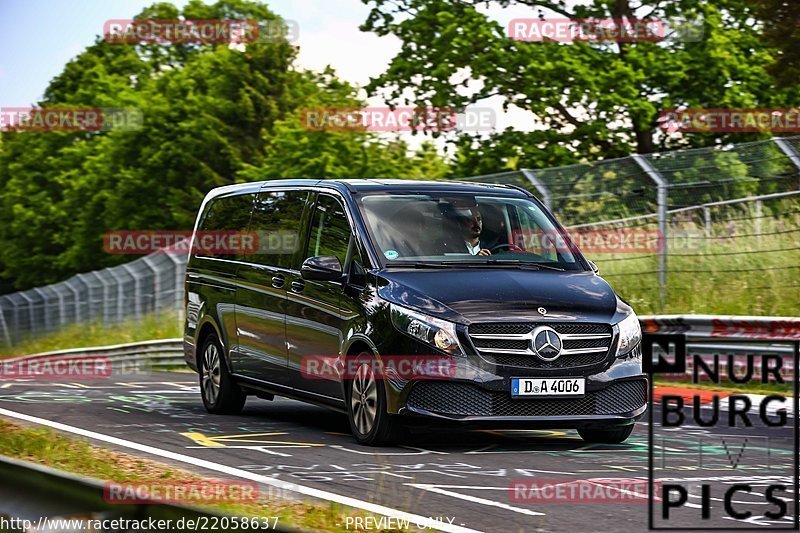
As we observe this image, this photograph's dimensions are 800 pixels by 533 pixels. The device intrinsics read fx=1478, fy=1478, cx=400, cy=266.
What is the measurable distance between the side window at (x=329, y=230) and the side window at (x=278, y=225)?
0.24 metres

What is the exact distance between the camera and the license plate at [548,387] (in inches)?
390

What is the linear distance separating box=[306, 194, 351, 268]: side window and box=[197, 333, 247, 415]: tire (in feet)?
6.58

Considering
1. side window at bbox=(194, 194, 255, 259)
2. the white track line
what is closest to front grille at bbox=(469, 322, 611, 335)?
the white track line

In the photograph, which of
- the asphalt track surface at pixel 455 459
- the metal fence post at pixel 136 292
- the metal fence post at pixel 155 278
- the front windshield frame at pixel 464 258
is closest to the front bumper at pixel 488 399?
the asphalt track surface at pixel 455 459

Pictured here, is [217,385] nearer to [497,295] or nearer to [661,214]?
[497,295]

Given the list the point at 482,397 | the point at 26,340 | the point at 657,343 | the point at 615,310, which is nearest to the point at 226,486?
the point at 482,397

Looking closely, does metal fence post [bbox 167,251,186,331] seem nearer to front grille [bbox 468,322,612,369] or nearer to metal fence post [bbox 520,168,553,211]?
metal fence post [bbox 520,168,553,211]

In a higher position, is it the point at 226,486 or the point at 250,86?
the point at 250,86

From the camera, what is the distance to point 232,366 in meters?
13.1

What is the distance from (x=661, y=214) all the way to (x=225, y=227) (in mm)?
6464

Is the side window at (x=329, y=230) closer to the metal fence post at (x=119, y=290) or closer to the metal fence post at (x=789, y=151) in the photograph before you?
the metal fence post at (x=789, y=151)

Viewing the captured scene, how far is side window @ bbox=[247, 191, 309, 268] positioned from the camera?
1216 centimetres

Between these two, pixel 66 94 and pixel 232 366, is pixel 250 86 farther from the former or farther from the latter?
pixel 232 366

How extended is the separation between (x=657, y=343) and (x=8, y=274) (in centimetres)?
7002
